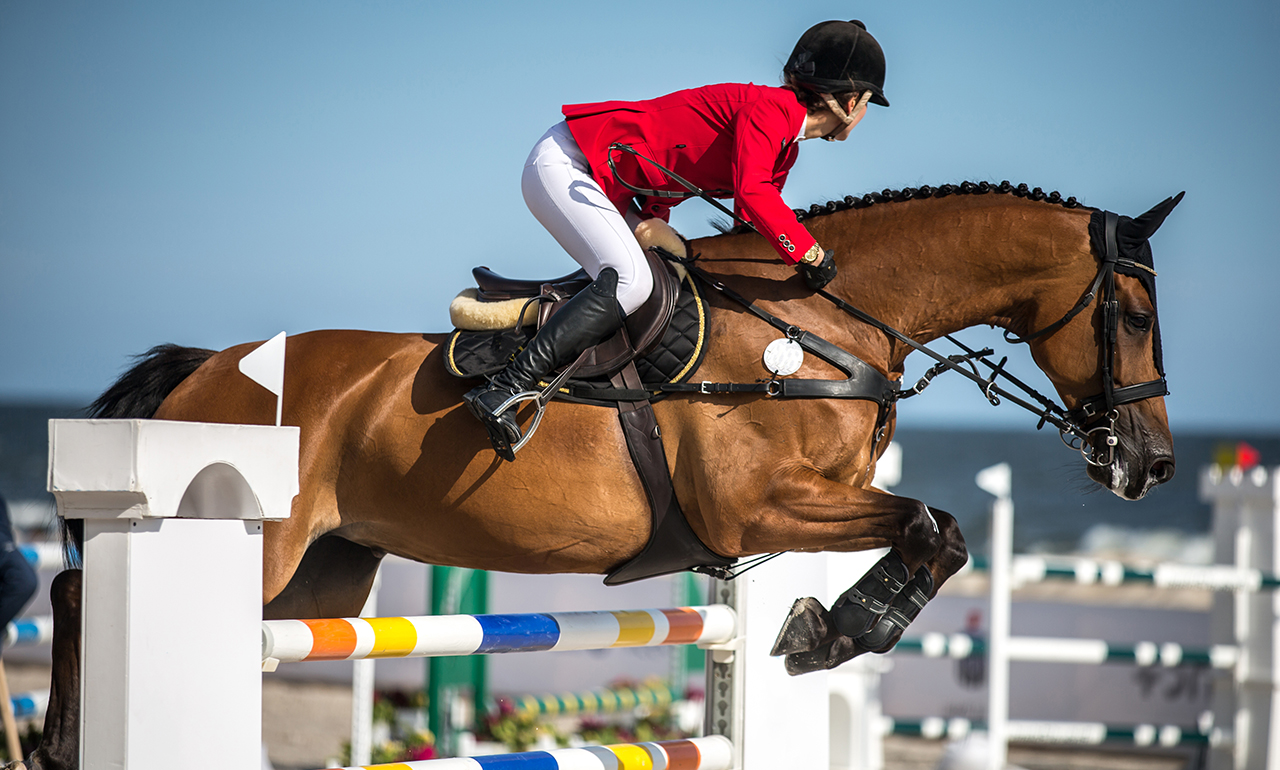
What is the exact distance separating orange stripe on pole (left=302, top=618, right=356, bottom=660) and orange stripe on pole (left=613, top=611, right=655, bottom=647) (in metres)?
0.72

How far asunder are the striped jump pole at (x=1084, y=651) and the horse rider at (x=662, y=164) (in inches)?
133

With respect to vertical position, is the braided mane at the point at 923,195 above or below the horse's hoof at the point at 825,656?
above

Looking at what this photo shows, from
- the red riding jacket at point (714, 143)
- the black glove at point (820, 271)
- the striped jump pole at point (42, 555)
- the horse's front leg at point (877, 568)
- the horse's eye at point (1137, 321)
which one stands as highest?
the red riding jacket at point (714, 143)

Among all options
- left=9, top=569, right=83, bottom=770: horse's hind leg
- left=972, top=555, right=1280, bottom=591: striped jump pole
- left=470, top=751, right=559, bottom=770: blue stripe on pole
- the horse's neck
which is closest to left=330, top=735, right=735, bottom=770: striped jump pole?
left=470, top=751, right=559, bottom=770: blue stripe on pole

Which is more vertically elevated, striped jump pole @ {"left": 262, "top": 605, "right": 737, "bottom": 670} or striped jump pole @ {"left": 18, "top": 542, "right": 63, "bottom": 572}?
striped jump pole @ {"left": 262, "top": 605, "right": 737, "bottom": 670}

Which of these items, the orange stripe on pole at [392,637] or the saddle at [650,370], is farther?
the saddle at [650,370]

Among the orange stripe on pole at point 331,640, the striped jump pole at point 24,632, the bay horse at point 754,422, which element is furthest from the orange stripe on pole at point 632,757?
the striped jump pole at point 24,632

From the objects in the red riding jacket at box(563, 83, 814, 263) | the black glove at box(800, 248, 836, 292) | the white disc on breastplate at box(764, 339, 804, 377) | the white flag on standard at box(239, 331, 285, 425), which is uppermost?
the red riding jacket at box(563, 83, 814, 263)

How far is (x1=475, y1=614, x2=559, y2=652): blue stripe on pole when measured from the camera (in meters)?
2.47

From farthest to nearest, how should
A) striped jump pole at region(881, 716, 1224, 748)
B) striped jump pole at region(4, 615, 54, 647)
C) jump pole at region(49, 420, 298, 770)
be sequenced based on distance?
striped jump pole at region(881, 716, 1224, 748) → striped jump pole at region(4, 615, 54, 647) → jump pole at region(49, 420, 298, 770)

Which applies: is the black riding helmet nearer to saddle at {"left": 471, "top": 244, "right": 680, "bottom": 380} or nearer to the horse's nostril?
saddle at {"left": 471, "top": 244, "right": 680, "bottom": 380}

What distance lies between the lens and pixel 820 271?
2635 millimetres

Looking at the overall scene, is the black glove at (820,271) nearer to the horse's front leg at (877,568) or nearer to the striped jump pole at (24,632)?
the horse's front leg at (877,568)

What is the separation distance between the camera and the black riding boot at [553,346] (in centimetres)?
251
